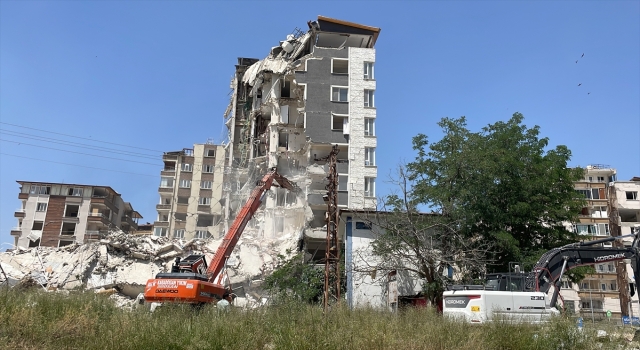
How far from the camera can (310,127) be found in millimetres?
45844

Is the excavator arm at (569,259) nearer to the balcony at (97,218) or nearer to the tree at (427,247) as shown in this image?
the tree at (427,247)

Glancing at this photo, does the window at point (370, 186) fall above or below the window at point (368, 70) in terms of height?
below

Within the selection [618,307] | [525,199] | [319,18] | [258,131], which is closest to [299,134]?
[258,131]

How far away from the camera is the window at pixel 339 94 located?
46.8 meters

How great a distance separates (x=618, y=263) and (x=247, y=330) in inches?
2194

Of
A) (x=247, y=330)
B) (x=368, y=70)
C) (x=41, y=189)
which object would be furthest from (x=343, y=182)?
(x=41, y=189)

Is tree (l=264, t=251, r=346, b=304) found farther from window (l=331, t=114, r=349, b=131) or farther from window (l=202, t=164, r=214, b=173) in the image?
window (l=202, t=164, r=214, b=173)

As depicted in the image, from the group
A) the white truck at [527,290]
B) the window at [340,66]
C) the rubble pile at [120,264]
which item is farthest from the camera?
the window at [340,66]

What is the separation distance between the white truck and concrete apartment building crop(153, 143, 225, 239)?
168ft

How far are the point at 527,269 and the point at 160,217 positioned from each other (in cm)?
5729

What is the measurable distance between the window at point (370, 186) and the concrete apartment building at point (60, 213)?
129 ft

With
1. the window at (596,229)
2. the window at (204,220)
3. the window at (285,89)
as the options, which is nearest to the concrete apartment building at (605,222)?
the window at (596,229)

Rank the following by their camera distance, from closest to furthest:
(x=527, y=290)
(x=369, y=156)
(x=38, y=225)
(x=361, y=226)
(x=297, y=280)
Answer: (x=527, y=290), (x=361, y=226), (x=297, y=280), (x=369, y=156), (x=38, y=225)

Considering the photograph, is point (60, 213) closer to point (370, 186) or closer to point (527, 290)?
point (370, 186)
